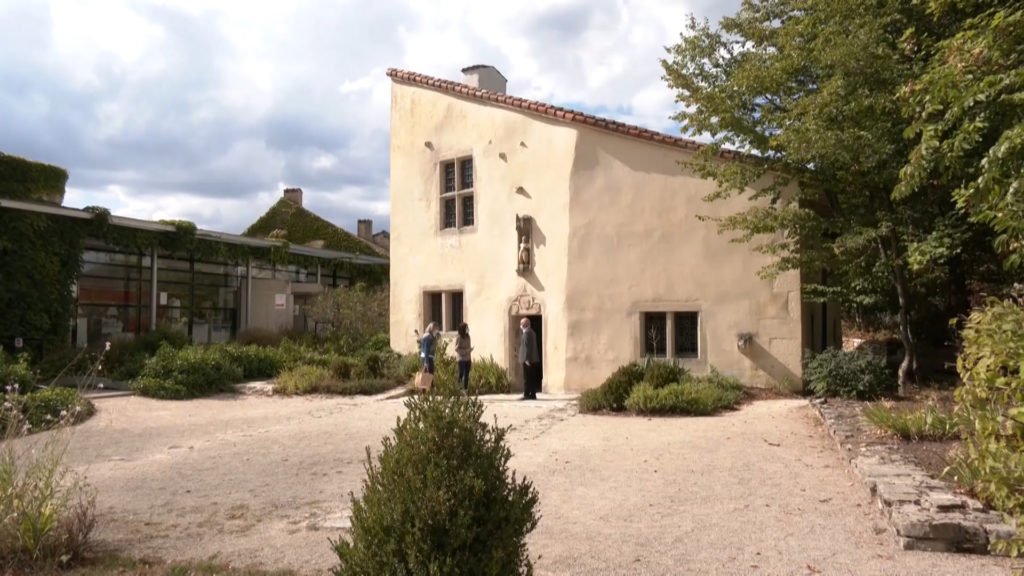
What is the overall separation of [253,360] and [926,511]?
15.1 metres

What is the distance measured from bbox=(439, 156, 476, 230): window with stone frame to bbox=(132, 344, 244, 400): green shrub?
19.1ft

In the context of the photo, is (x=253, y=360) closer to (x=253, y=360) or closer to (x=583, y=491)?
(x=253, y=360)

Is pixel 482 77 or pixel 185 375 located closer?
pixel 185 375

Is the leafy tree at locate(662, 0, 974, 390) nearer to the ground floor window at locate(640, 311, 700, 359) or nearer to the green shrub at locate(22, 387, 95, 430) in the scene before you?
the ground floor window at locate(640, 311, 700, 359)

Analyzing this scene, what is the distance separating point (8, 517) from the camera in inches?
196

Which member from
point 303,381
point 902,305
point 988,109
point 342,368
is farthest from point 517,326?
point 988,109

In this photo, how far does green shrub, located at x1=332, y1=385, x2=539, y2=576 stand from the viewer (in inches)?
136

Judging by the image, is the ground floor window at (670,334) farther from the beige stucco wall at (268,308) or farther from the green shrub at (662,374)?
the beige stucco wall at (268,308)

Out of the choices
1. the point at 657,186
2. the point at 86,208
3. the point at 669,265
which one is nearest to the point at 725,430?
the point at 669,265

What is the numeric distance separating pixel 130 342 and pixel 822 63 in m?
15.5

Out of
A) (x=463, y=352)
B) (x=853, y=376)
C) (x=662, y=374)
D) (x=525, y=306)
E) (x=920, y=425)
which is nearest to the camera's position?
(x=920, y=425)

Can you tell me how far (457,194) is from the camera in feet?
58.4

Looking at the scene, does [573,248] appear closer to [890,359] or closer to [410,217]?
[410,217]

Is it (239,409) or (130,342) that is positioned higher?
(130,342)
